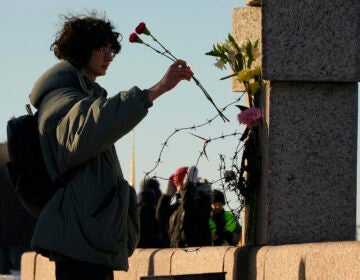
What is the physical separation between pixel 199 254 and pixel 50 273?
201cm

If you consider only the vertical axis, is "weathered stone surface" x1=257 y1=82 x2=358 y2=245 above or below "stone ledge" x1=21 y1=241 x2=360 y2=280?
above

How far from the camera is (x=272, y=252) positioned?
259 inches

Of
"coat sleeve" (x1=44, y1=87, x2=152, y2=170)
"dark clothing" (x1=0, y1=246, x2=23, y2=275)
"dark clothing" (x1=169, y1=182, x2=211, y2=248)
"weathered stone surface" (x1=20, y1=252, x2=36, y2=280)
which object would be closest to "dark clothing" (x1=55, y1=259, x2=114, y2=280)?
"coat sleeve" (x1=44, y1=87, x2=152, y2=170)

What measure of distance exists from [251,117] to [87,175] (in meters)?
1.68

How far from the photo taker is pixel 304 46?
23.0 ft

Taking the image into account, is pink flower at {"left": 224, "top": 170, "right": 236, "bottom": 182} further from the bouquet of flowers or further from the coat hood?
the coat hood

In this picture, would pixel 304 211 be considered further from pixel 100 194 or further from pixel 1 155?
pixel 1 155

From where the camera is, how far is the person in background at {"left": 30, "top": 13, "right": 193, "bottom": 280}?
550 centimetres

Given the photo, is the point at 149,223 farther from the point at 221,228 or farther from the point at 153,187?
the point at 221,228


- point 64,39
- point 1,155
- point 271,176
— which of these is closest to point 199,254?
point 271,176

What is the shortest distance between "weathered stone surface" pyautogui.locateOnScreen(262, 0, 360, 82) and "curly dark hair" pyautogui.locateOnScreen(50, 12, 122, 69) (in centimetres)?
119

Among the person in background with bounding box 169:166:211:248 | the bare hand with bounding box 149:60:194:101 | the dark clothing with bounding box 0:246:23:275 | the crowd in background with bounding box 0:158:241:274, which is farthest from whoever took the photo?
the dark clothing with bounding box 0:246:23:275

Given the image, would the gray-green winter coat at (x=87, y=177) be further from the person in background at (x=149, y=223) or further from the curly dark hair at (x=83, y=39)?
the person in background at (x=149, y=223)

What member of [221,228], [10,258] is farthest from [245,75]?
[10,258]
